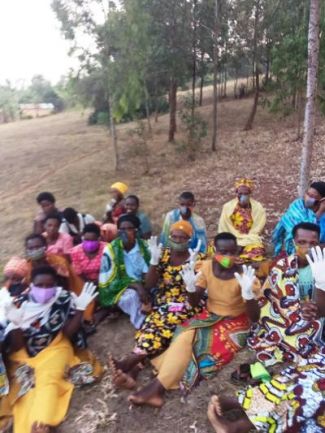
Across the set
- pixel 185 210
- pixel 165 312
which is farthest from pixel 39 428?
A: pixel 185 210

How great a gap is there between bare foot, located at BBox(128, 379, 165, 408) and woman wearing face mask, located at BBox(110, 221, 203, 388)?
0.20 m

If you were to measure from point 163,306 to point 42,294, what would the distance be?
110 centimetres

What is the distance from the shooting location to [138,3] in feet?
31.4

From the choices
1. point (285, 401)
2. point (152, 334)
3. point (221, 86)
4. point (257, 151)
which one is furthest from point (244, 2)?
point (285, 401)

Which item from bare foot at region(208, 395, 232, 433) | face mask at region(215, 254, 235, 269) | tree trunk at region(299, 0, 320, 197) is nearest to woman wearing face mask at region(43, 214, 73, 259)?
face mask at region(215, 254, 235, 269)

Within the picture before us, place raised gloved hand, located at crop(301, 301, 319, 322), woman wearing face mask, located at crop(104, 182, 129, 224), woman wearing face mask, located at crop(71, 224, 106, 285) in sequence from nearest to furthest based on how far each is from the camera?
1. raised gloved hand, located at crop(301, 301, 319, 322)
2. woman wearing face mask, located at crop(71, 224, 106, 285)
3. woman wearing face mask, located at crop(104, 182, 129, 224)

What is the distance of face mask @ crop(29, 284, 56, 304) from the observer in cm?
355

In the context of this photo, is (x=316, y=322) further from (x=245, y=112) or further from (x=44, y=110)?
(x=44, y=110)

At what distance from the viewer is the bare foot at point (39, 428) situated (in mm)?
3018

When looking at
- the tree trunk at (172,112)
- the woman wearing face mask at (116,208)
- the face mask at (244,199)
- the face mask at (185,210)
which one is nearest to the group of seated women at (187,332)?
the face mask at (244,199)

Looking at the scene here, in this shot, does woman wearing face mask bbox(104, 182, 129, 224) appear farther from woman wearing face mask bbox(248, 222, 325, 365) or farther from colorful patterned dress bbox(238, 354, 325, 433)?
colorful patterned dress bbox(238, 354, 325, 433)

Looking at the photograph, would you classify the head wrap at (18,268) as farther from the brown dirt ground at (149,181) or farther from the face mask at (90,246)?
the brown dirt ground at (149,181)

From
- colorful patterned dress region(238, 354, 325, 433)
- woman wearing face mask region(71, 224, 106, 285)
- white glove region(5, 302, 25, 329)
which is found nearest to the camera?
colorful patterned dress region(238, 354, 325, 433)

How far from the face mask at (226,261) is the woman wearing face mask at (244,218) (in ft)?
4.65
